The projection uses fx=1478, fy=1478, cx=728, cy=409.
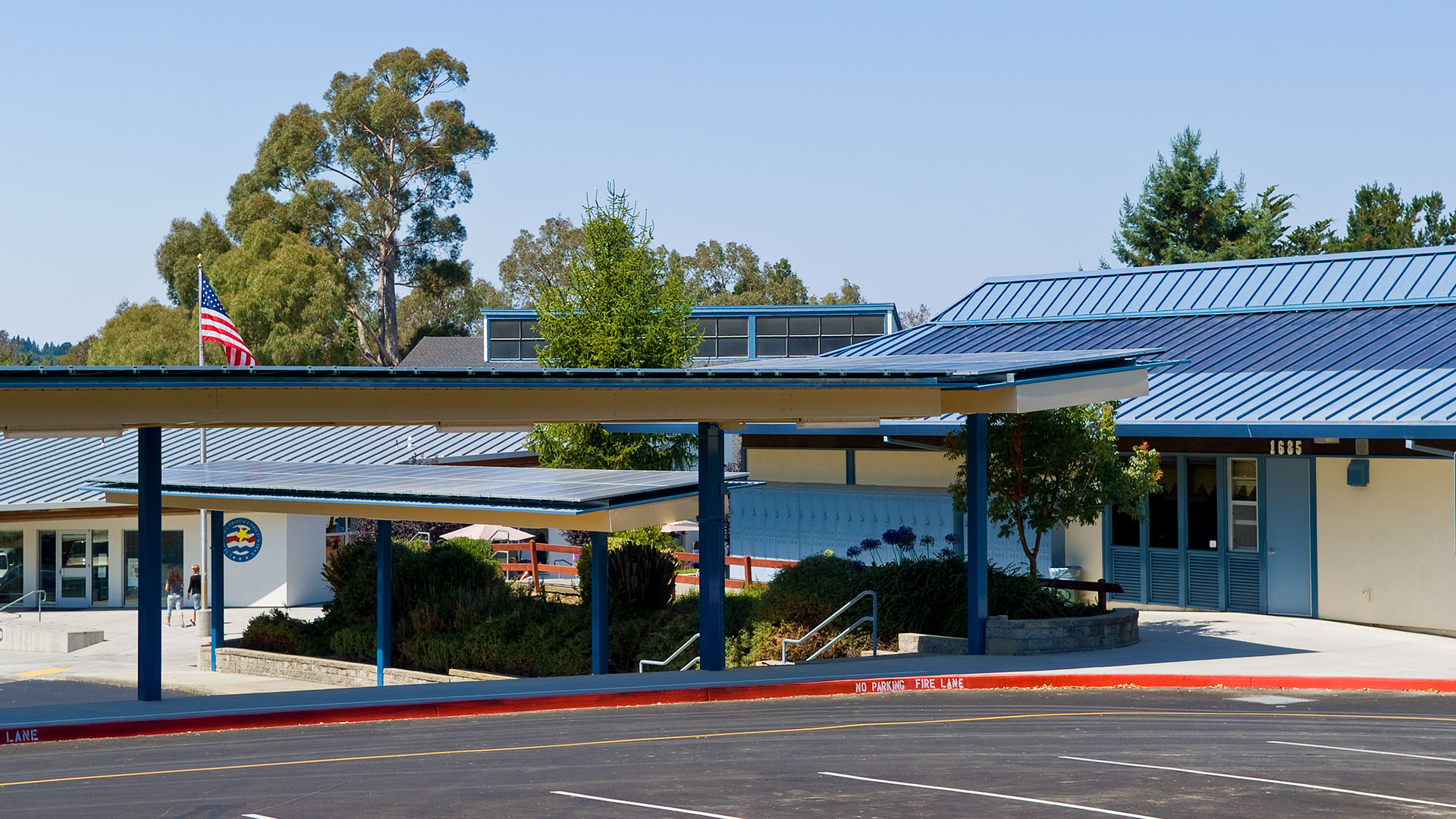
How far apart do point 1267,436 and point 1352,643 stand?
337 centimetres

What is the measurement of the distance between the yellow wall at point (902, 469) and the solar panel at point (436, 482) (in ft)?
11.0

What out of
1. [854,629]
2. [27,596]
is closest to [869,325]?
[27,596]

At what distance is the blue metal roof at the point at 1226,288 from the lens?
93.4 feet

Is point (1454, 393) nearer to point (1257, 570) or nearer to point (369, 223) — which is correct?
point (1257, 570)

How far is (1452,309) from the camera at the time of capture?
26.8 metres

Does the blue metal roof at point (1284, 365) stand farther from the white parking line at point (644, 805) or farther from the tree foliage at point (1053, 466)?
the white parking line at point (644, 805)

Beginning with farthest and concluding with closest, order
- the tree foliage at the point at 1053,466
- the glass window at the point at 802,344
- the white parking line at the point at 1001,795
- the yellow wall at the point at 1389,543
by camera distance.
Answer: the glass window at the point at 802,344
the yellow wall at the point at 1389,543
the tree foliage at the point at 1053,466
the white parking line at the point at 1001,795

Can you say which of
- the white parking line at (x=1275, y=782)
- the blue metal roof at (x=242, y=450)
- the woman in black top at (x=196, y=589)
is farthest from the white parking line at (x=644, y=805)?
the blue metal roof at (x=242, y=450)

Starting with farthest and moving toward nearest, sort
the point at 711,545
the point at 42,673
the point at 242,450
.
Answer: the point at 242,450, the point at 42,673, the point at 711,545

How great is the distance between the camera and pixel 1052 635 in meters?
19.3

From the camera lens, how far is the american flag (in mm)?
30609

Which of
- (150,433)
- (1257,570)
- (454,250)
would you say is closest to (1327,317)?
(1257,570)

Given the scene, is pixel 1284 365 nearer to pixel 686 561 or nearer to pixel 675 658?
pixel 675 658

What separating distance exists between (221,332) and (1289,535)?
21.2 metres
